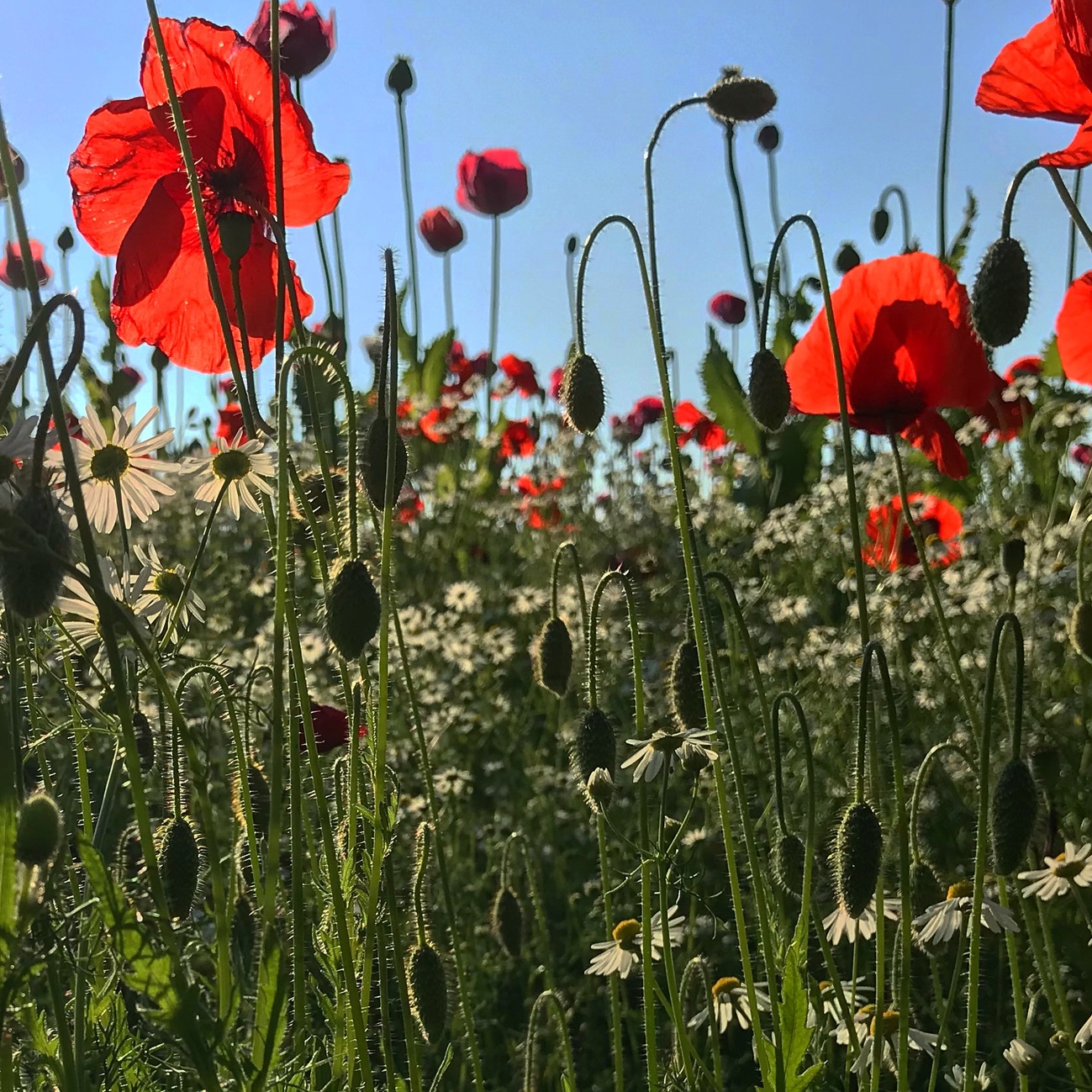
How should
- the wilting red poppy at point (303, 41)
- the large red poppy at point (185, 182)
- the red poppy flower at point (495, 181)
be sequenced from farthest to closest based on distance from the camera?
the red poppy flower at point (495, 181) < the wilting red poppy at point (303, 41) < the large red poppy at point (185, 182)

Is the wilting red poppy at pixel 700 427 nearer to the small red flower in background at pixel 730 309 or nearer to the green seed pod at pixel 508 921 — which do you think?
the small red flower in background at pixel 730 309

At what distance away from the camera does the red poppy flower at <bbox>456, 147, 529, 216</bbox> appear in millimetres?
4570

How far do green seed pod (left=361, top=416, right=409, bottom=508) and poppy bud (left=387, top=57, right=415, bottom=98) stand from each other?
2901 mm

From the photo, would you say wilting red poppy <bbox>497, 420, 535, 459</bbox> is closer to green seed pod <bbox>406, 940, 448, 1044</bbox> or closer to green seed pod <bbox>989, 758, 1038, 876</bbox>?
green seed pod <bbox>406, 940, 448, 1044</bbox>

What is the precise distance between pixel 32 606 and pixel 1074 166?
105 centimetres

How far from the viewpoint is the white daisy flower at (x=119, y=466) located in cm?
160

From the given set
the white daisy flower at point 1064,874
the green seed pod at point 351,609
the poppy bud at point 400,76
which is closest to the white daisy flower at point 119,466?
the green seed pod at point 351,609

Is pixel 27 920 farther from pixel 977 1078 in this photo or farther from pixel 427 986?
pixel 977 1078

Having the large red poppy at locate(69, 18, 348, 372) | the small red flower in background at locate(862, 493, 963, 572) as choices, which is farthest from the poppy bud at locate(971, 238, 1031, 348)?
the small red flower in background at locate(862, 493, 963, 572)

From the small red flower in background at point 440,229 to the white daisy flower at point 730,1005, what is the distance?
12.5 feet

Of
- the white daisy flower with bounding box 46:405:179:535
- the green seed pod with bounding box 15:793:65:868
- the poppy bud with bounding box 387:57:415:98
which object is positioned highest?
the poppy bud with bounding box 387:57:415:98

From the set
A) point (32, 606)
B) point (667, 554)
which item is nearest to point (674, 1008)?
point (32, 606)

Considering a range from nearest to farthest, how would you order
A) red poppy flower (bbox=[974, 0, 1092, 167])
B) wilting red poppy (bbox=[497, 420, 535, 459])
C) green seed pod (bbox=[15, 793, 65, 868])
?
1. green seed pod (bbox=[15, 793, 65, 868])
2. red poppy flower (bbox=[974, 0, 1092, 167])
3. wilting red poppy (bbox=[497, 420, 535, 459])

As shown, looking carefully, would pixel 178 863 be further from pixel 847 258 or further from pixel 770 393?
pixel 847 258
